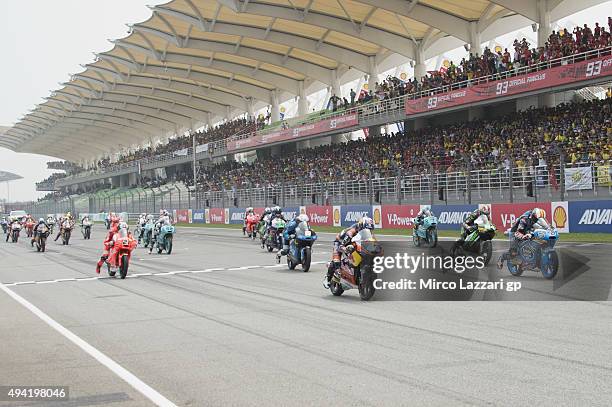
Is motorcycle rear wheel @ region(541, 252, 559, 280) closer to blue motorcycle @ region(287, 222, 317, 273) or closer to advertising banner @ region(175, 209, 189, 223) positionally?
blue motorcycle @ region(287, 222, 317, 273)

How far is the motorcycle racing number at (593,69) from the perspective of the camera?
27.0 metres

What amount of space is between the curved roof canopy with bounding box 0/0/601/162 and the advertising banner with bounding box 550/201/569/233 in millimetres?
15123

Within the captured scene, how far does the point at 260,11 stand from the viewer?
4038 cm

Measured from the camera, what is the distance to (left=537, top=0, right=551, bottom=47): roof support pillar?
111ft

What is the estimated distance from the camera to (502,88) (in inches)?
1265

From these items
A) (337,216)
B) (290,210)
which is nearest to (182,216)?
(290,210)

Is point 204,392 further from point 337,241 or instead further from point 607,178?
point 607,178

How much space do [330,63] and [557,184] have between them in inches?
1320

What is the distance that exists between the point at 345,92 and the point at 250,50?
77.2 ft

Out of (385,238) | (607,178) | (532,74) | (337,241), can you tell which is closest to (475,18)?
(532,74)

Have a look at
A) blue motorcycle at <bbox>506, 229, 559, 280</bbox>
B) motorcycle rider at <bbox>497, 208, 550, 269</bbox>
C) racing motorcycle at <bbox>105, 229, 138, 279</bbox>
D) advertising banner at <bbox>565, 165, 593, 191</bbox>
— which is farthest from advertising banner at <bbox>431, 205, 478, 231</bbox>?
racing motorcycle at <bbox>105, 229, 138, 279</bbox>

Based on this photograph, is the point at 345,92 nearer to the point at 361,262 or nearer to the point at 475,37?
the point at 475,37

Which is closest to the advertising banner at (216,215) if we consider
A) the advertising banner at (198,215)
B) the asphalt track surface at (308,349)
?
the advertising banner at (198,215)

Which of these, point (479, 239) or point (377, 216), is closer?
point (479, 239)
